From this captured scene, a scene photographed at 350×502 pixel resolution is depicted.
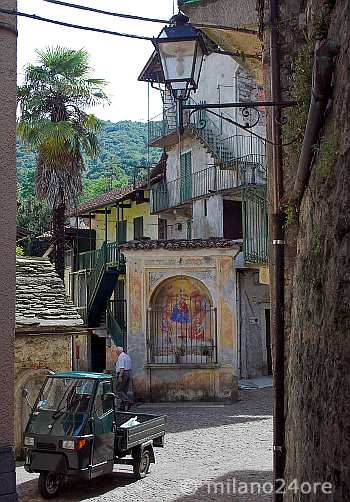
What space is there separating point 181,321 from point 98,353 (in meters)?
9.04

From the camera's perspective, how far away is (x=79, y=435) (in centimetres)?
945

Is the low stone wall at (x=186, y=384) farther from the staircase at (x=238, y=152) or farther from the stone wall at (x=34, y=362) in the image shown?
the staircase at (x=238, y=152)

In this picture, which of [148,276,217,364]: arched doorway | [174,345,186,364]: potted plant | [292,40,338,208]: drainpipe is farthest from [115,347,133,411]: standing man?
[292,40,338,208]: drainpipe

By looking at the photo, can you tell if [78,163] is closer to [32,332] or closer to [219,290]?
[219,290]

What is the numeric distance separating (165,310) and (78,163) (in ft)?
18.4

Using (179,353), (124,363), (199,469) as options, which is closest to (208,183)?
(179,353)

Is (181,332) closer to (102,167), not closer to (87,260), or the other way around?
(87,260)

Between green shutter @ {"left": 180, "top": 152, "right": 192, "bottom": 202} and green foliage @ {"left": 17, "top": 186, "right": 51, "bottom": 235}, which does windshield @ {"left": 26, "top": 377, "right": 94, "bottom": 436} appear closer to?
green shutter @ {"left": 180, "top": 152, "right": 192, "bottom": 202}

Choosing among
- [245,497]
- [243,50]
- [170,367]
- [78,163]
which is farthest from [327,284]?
[78,163]

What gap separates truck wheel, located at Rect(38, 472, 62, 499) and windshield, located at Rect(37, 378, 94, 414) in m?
0.92

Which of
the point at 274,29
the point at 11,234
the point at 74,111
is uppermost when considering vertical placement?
the point at 74,111

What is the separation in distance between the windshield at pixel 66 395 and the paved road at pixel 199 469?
1.23 m

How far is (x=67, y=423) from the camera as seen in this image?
971 cm

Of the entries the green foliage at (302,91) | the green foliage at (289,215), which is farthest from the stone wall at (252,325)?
the green foliage at (302,91)
